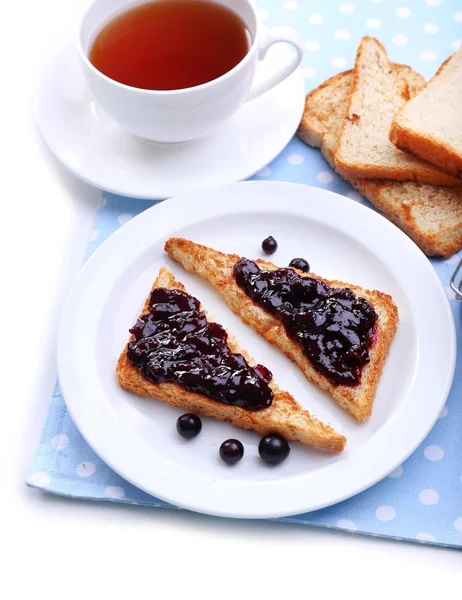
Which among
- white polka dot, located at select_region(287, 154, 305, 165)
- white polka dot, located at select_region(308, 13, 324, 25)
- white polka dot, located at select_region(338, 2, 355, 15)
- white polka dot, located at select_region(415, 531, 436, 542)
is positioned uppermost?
white polka dot, located at select_region(338, 2, 355, 15)

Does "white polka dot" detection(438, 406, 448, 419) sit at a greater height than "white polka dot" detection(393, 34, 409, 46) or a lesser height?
lesser

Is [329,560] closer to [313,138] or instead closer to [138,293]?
[138,293]

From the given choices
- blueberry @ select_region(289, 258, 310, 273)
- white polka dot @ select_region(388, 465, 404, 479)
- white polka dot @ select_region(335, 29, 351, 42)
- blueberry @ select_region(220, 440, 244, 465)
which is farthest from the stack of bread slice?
blueberry @ select_region(220, 440, 244, 465)

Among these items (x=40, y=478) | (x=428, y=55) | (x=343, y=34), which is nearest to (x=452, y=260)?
(x=428, y=55)

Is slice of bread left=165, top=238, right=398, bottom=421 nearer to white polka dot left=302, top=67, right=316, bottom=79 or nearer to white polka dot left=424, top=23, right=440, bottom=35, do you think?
white polka dot left=302, top=67, right=316, bottom=79

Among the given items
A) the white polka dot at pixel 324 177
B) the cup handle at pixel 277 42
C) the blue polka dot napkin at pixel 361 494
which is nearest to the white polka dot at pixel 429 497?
the blue polka dot napkin at pixel 361 494

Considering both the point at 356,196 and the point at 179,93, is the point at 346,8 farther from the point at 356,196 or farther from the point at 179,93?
the point at 179,93

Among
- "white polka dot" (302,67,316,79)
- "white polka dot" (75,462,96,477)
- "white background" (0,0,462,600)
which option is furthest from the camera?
"white polka dot" (302,67,316,79)

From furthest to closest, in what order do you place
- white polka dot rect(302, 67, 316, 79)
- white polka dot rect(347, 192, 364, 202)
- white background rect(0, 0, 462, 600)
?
white polka dot rect(302, 67, 316, 79)
white polka dot rect(347, 192, 364, 202)
white background rect(0, 0, 462, 600)
